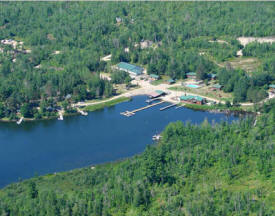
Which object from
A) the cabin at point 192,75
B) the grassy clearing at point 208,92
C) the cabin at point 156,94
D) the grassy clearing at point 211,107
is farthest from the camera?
the cabin at point 192,75

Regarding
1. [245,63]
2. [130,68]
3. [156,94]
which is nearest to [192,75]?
[156,94]

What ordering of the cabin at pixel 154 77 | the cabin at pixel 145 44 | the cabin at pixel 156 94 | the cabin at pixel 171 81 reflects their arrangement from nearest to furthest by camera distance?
the cabin at pixel 156 94 → the cabin at pixel 171 81 → the cabin at pixel 154 77 → the cabin at pixel 145 44

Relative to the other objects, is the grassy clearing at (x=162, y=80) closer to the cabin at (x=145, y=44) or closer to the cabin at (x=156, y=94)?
the cabin at (x=156, y=94)

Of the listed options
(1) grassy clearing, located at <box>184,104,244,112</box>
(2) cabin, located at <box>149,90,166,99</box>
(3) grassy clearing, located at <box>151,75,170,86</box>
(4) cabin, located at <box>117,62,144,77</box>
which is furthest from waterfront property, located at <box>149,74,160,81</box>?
(1) grassy clearing, located at <box>184,104,244,112</box>

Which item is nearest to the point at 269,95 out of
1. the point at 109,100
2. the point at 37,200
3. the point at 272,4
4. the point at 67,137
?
the point at 109,100

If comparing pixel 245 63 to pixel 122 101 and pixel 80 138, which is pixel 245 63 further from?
pixel 80 138

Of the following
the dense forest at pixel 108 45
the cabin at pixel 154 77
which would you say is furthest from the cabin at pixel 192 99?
the cabin at pixel 154 77
